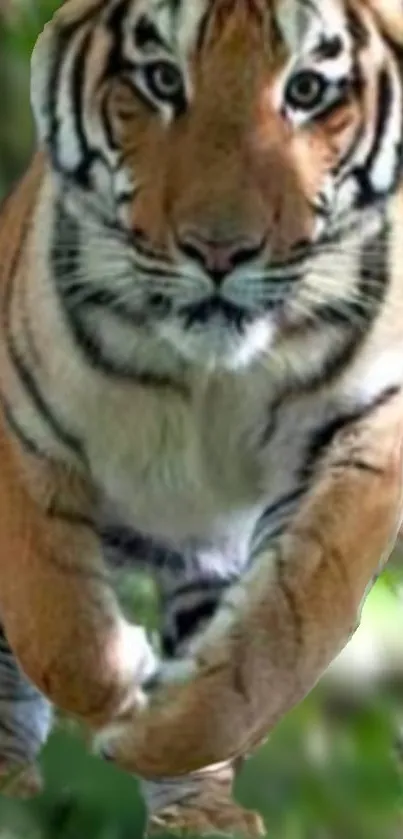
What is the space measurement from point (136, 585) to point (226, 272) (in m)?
0.44

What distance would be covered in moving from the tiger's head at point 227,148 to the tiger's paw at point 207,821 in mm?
384

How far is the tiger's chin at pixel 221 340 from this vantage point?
26.5 inches

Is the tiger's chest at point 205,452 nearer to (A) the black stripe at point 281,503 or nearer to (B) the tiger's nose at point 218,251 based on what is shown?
(A) the black stripe at point 281,503

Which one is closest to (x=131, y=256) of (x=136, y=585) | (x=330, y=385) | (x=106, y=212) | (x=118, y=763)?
(x=106, y=212)

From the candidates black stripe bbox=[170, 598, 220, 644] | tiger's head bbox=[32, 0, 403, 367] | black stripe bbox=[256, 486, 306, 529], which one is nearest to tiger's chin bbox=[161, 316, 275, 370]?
tiger's head bbox=[32, 0, 403, 367]

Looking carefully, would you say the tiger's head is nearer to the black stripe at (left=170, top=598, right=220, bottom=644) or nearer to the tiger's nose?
the tiger's nose

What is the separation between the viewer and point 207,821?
3.22ft

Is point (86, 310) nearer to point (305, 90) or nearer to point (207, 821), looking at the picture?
point (305, 90)

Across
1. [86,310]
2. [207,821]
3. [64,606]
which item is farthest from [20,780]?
[86,310]

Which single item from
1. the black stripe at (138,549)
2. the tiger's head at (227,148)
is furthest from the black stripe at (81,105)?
the black stripe at (138,549)

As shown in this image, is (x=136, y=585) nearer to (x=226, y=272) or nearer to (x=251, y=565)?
(x=251, y=565)

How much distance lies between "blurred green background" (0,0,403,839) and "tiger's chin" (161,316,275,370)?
0.34 meters

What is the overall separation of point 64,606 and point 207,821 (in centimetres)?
28

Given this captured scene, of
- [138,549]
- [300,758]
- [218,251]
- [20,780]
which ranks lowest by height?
[300,758]
